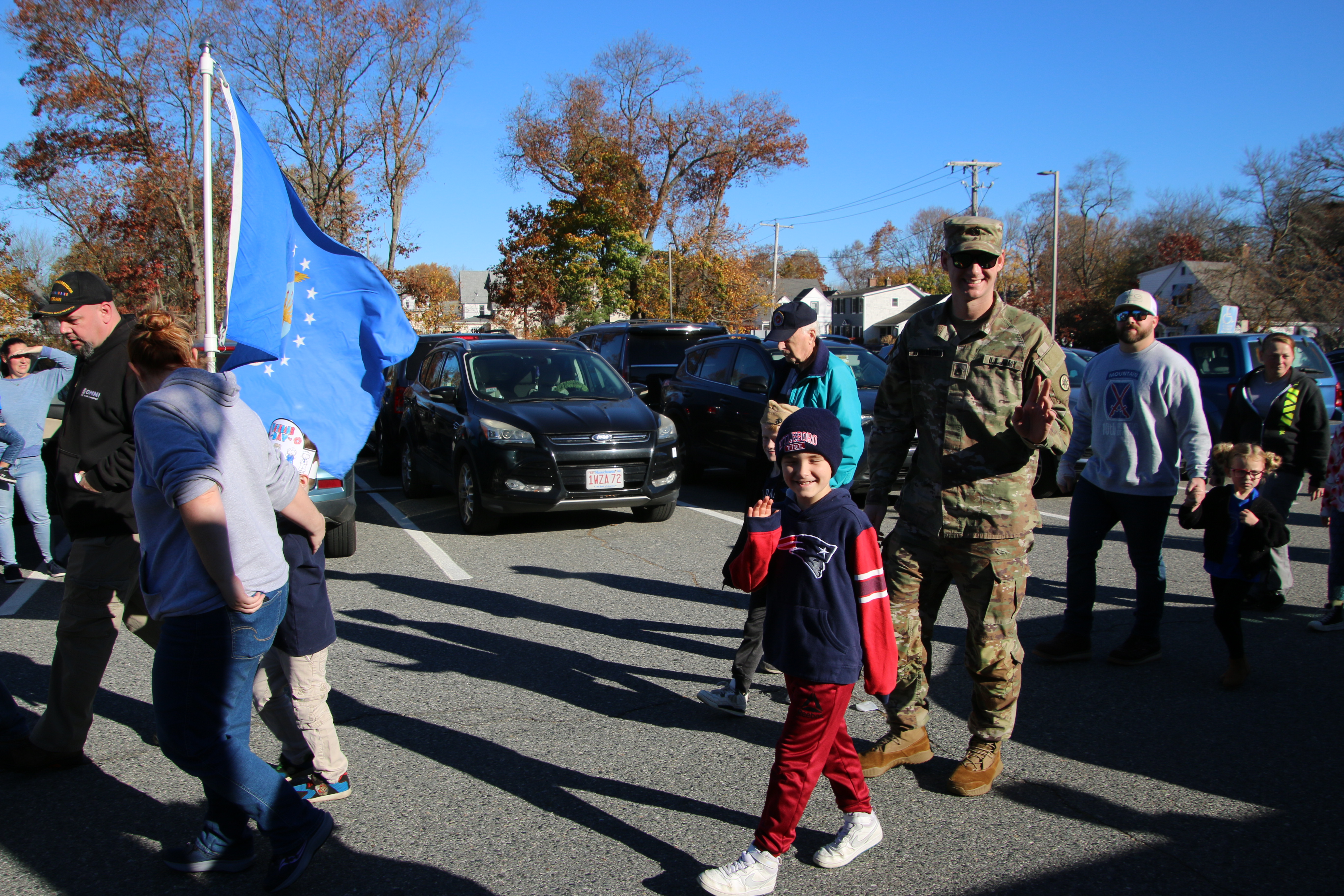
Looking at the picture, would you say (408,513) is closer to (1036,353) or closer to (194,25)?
(1036,353)

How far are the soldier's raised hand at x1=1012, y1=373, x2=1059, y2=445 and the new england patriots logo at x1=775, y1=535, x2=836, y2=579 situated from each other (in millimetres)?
857

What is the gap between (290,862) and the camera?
2646mm

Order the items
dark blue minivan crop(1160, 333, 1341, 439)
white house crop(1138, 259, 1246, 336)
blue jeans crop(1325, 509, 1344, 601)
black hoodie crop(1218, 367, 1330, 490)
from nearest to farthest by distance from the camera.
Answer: blue jeans crop(1325, 509, 1344, 601) < black hoodie crop(1218, 367, 1330, 490) < dark blue minivan crop(1160, 333, 1341, 439) < white house crop(1138, 259, 1246, 336)

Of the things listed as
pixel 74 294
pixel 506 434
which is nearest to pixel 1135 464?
Answer: pixel 74 294

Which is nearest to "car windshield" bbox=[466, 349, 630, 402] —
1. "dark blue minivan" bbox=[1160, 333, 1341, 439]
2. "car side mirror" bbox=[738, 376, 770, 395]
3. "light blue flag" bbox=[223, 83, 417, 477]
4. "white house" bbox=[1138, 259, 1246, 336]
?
"car side mirror" bbox=[738, 376, 770, 395]

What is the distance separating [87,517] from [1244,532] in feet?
16.7

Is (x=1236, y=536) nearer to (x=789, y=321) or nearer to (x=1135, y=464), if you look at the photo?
(x=1135, y=464)

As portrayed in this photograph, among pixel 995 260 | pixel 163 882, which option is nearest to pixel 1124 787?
pixel 995 260

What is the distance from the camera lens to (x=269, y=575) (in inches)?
102

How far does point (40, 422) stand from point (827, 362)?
5790mm

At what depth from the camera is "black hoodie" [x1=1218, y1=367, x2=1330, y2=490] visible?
597cm

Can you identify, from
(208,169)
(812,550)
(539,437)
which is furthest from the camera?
(539,437)

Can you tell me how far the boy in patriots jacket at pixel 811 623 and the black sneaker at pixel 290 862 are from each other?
121 cm

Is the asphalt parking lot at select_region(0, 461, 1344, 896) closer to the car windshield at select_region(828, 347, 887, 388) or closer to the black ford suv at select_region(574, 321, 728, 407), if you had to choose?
the car windshield at select_region(828, 347, 887, 388)
